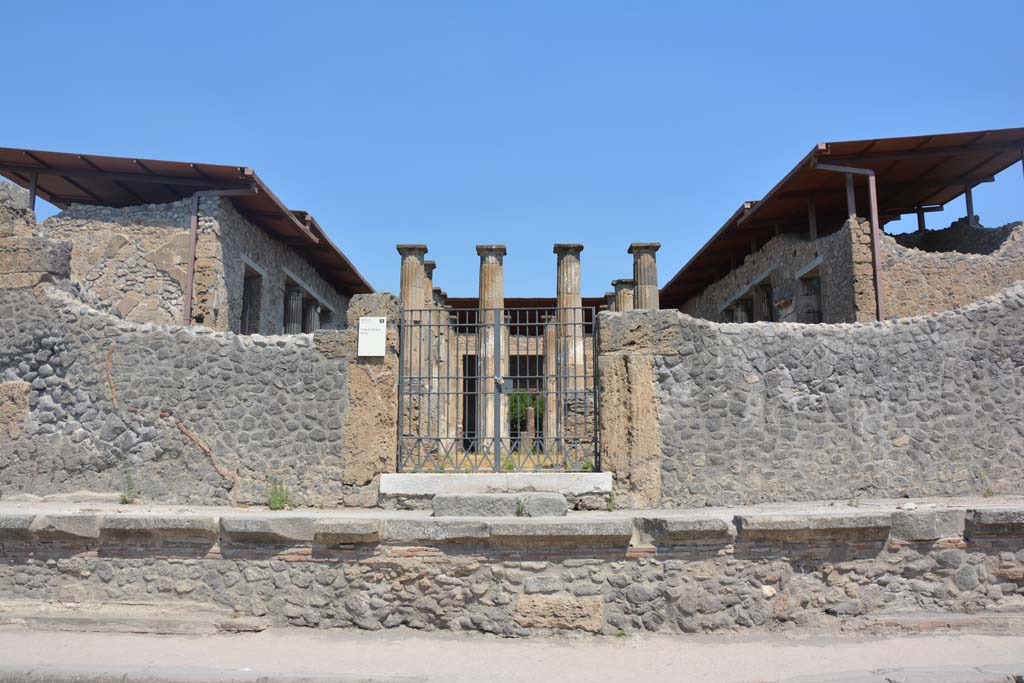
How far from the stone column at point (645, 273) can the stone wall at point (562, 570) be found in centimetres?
1170

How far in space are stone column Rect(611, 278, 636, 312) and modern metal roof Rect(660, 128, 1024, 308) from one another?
9.04 feet

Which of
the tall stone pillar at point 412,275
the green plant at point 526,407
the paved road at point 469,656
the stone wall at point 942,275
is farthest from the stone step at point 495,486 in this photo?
the tall stone pillar at point 412,275

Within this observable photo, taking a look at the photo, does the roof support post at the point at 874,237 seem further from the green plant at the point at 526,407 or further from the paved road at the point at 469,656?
the paved road at the point at 469,656

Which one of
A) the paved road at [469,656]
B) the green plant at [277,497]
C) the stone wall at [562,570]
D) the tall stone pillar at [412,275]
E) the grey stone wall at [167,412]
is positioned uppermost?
the tall stone pillar at [412,275]

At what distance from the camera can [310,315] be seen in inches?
709

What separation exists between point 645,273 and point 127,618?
13667 mm

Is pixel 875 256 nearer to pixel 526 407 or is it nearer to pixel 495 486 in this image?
pixel 526 407

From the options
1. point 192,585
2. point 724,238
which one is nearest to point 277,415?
point 192,585

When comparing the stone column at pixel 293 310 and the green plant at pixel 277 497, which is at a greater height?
Result: the stone column at pixel 293 310

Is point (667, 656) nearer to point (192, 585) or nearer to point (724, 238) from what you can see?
point (192, 585)

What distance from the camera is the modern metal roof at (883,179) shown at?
1173 centimetres

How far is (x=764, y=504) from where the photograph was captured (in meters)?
6.95

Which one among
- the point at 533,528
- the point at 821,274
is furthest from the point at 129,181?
the point at 821,274

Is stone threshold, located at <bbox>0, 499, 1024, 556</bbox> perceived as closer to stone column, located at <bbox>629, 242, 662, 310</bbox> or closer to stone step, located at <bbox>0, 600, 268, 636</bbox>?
stone step, located at <bbox>0, 600, 268, 636</bbox>
